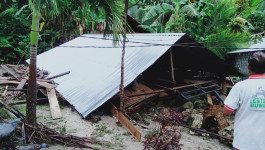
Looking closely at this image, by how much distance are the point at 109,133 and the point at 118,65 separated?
2.71m

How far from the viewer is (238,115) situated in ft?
6.98

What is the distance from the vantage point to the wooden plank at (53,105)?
5.92m

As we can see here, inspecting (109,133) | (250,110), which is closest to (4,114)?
(109,133)

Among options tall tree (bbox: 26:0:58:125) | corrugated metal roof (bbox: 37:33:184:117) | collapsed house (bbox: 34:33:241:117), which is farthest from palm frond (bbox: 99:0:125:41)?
tall tree (bbox: 26:0:58:125)

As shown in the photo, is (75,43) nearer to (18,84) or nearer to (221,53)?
(18,84)

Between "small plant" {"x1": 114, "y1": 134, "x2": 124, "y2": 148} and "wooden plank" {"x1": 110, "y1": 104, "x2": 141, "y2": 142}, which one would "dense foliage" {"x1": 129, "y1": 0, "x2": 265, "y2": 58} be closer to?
"wooden plank" {"x1": 110, "y1": 104, "x2": 141, "y2": 142}

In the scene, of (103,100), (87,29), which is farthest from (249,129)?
(87,29)

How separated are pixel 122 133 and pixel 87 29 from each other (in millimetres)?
12956

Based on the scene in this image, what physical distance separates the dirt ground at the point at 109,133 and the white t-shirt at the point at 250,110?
2.47m

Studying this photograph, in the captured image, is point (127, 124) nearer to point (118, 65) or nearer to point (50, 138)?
point (50, 138)

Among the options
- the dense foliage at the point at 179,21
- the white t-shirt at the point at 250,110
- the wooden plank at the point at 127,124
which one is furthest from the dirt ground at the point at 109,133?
the dense foliage at the point at 179,21

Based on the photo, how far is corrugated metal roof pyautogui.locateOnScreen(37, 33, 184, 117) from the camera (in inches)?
232

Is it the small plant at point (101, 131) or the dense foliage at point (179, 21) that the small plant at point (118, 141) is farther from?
the dense foliage at point (179, 21)

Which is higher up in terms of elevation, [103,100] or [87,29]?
[87,29]
